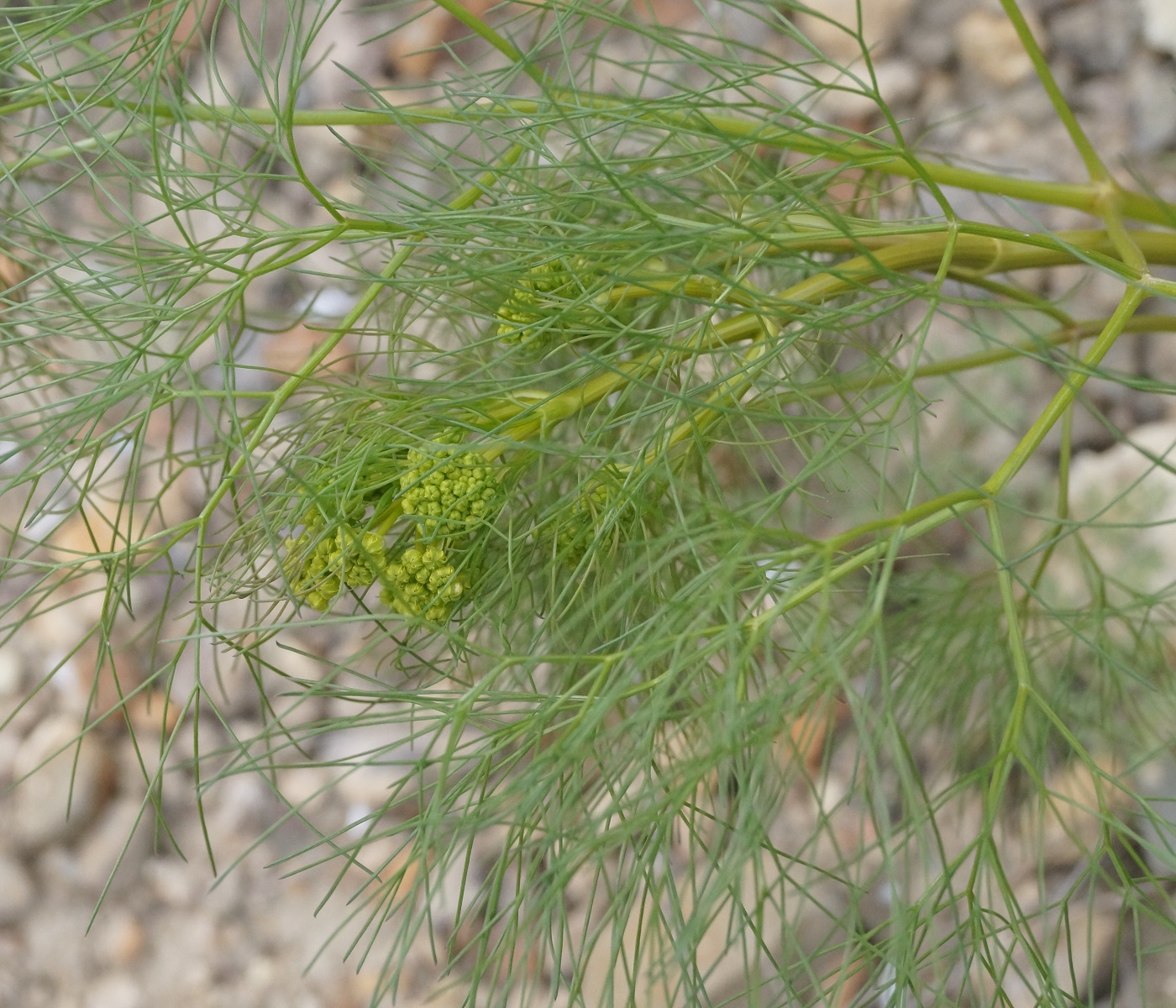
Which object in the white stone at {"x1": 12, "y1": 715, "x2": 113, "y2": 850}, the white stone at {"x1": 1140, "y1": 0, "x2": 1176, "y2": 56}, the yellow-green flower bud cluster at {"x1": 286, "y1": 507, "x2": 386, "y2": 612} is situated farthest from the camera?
the white stone at {"x1": 12, "y1": 715, "x2": 113, "y2": 850}

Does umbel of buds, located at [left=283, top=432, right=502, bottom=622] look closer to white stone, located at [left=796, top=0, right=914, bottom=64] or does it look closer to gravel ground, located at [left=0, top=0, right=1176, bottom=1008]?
gravel ground, located at [left=0, top=0, right=1176, bottom=1008]

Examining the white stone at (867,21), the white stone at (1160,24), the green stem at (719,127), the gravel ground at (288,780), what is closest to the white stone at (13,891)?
the gravel ground at (288,780)

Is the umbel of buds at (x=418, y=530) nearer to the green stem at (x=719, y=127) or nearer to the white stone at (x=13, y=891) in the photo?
the green stem at (x=719, y=127)

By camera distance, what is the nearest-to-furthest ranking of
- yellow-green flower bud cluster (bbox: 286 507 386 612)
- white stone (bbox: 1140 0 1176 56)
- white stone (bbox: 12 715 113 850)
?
yellow-green flower bud cluster (bbox: 286 507 386 612) < white stone (bbox: 1140 0 1176 56) < white stone (bbox: 12 715 113 850)

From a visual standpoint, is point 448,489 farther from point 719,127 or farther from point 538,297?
point 719,127

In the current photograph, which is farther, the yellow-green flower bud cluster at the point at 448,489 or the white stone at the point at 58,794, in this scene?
the white stone at the point at 58,794

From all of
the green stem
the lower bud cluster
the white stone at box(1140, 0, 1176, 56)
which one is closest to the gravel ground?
the white stone at box(1140, 0, 1176, 56)

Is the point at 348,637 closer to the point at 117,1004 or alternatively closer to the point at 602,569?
the point at 117,1004

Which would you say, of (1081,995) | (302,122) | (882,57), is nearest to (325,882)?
(1081,995)
